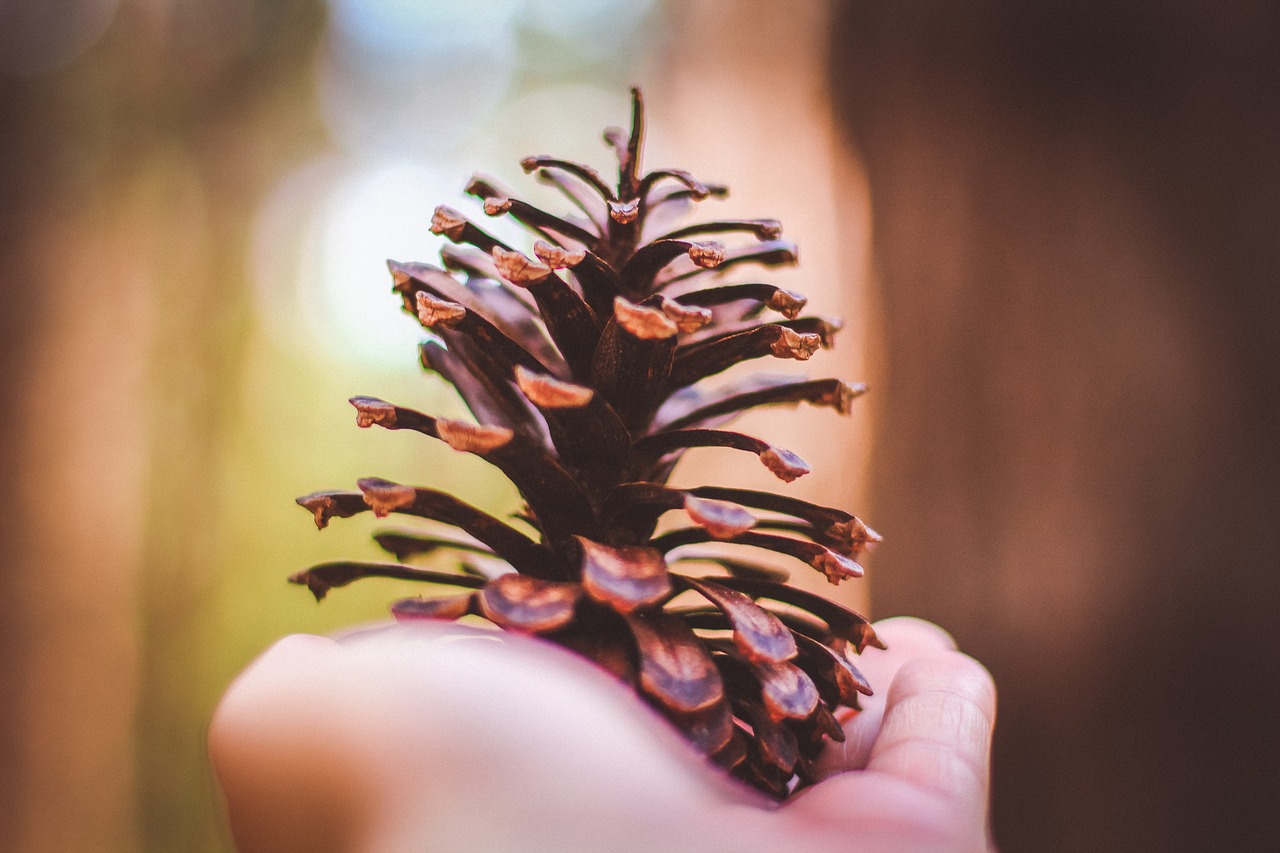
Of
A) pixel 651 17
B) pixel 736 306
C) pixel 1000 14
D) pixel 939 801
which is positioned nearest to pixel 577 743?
pixel 939 801

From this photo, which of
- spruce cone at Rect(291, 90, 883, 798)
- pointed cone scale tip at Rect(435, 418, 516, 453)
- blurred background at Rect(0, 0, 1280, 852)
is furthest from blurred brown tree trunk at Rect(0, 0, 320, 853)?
pointed cone scale tip at Rect(435, 418, 516, 453)

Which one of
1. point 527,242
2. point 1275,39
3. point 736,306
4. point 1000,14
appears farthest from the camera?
point 527,242

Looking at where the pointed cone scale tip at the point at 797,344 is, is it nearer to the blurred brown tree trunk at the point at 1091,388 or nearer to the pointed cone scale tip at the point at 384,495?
the pointed cone scale tip at the point at 384,495

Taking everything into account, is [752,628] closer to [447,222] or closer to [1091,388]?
[447,222]

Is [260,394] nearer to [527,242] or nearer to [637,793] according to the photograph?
[527,242]

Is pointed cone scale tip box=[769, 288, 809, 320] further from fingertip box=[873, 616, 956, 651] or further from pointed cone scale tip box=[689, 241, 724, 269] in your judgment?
fingertip box=[873, 616, 956, 651]

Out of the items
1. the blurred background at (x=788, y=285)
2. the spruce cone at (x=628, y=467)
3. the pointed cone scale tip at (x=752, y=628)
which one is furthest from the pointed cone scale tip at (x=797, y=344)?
the blurred background at (x=788, y=285)
